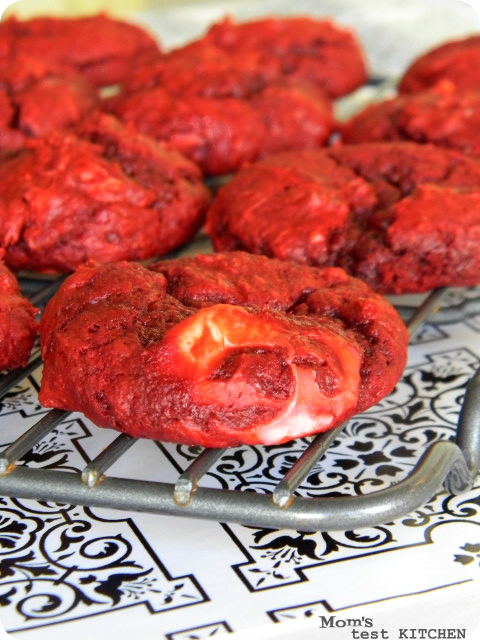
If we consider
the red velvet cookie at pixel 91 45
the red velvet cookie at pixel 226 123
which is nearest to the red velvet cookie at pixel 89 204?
the red velvet cookie at pixel 226 123

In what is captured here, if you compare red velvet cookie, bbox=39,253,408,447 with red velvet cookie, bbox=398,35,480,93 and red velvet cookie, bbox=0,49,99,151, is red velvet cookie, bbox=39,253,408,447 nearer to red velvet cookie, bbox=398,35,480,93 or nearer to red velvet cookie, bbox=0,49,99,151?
red velvet cookie, bbox=0,49,99,151

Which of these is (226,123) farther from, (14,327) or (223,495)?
(223,495)

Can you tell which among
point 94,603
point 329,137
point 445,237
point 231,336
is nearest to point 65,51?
point 329,137

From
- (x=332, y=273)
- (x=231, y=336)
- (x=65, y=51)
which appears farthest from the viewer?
(x=65, y=51)

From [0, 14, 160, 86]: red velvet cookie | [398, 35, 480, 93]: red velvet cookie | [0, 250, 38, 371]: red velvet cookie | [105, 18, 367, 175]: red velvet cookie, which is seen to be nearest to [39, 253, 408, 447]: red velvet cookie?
[0, 250, 38, 371]: red velvet cookie

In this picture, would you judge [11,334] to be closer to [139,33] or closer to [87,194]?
[87,194]

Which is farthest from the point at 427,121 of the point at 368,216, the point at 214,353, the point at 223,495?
the point at 223,495
